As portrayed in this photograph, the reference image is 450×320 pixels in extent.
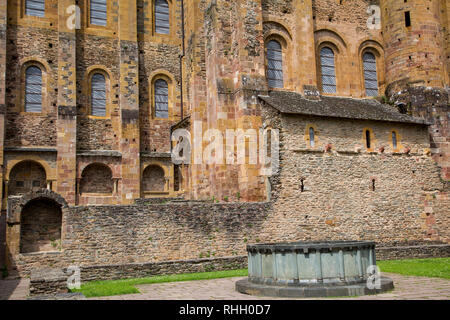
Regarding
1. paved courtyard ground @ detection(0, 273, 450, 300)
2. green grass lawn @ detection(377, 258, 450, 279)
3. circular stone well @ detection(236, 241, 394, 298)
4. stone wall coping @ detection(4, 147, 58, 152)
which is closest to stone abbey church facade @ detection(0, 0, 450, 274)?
stone wall coping @ detection(4, 147, 58, 152)

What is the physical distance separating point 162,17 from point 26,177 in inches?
495

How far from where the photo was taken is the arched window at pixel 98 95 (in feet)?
86.2

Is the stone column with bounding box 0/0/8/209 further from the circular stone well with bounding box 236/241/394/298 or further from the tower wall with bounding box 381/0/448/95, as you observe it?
the tower wall with bounding box 381/0/448/95

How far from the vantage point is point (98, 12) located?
1073 inches

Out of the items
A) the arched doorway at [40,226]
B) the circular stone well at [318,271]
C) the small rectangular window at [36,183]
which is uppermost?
the small rectangular window at [36,183]

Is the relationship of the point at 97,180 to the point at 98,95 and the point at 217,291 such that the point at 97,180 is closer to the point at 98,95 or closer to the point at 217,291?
the point at 98,95

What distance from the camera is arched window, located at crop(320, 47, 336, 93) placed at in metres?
25.9

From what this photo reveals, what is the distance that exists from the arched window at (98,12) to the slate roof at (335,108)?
11572mm

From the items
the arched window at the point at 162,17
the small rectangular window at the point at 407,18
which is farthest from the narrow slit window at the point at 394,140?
the arched window at the point at 162,17

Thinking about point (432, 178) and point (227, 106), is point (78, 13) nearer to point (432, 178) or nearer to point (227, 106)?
point (227, 106)

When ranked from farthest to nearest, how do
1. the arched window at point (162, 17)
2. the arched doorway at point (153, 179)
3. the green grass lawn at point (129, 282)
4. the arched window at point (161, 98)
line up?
the arched window at point (162, 17)
the arched window at point (161, 98)
the arched doorway at point (153, 179)
the green grass lawn at point (129, 282)

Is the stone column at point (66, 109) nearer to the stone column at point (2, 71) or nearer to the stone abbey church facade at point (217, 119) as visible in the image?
the stone abbey church facade at point (217, 119)

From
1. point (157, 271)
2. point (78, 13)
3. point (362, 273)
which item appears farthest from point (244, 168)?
point (78, 13)

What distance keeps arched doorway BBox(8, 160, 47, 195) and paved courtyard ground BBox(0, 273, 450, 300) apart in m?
10.5
